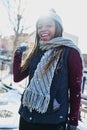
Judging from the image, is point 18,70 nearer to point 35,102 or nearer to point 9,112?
point 35,102

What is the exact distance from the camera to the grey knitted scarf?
227cm

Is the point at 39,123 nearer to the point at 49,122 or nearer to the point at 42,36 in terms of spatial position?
the point at 49,122

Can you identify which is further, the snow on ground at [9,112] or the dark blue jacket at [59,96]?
the snow on ground at [9,112]

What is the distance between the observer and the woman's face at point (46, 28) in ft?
8.04

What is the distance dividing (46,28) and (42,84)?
45cm

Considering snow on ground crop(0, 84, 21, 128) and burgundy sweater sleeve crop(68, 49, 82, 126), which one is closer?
burgundy sweater sleeve crop(68, 49, 82, 126)

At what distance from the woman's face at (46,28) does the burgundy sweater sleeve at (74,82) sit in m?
0.28

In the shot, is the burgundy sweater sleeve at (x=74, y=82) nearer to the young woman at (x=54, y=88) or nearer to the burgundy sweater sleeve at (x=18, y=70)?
the young woman at (x=54, y=88)

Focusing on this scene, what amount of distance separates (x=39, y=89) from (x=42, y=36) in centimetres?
43

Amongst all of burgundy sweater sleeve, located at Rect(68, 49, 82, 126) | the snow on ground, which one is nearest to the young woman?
burgundy sweater sleeve, located at Rect(68, 49, 82, 126)

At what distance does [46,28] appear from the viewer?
246cm

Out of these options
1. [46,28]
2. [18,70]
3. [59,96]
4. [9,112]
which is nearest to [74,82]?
[59,96]

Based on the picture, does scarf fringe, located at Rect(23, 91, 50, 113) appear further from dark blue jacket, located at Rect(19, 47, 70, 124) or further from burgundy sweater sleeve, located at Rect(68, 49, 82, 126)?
burgundy sweater sleeve, located at Rect(68, 49, 82, 126)

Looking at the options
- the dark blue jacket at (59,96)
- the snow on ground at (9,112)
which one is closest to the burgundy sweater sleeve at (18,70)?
the dark blue jacket at (59,96)
